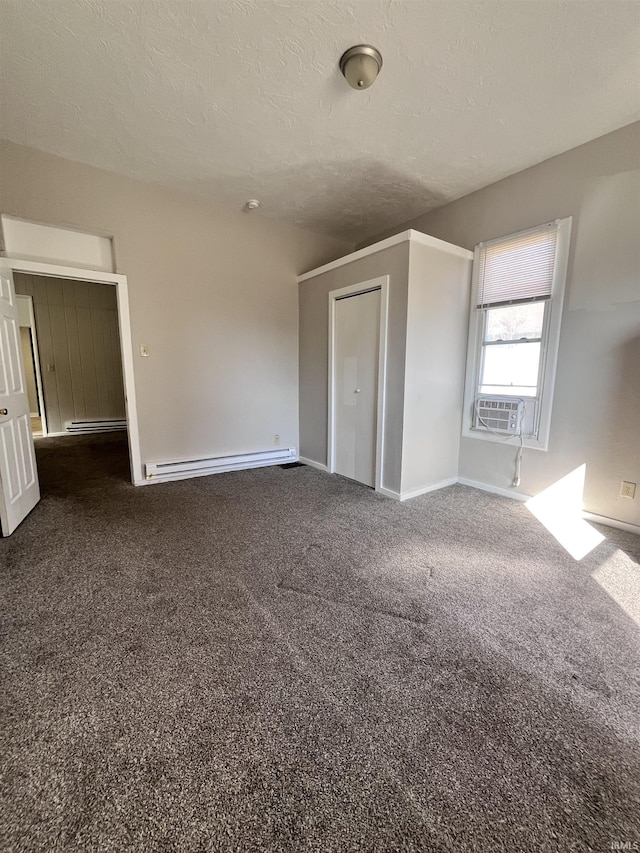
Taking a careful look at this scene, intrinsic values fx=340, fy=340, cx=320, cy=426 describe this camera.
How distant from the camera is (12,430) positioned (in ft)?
8.66

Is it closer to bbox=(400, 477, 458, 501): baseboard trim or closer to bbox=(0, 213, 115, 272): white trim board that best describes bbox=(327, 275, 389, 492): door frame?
bbox=(400, 477, 458, 501): baseboard trim

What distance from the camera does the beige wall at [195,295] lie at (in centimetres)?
299

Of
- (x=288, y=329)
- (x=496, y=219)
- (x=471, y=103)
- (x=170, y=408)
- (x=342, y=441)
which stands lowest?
(x=342, y=441)

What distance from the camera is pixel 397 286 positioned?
3.07m

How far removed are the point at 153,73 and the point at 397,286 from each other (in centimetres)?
217

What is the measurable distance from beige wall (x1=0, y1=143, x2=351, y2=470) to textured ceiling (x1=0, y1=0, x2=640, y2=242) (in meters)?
0.26

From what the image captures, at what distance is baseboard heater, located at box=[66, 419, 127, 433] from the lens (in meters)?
6.34

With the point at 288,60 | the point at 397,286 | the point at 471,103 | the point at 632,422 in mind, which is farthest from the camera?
the point at 397,286

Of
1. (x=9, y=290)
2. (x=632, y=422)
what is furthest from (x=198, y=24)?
(x=632, y=422)

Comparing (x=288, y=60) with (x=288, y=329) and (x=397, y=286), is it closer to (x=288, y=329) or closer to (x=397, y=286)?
(x=397, y=286)

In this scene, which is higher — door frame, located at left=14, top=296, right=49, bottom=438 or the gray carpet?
door frame, located at left=14, top=296, right=49, bottom=438

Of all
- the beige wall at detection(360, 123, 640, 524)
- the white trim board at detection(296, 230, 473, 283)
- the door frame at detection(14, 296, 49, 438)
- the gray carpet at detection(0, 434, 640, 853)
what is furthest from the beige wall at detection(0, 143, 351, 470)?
the door frame at detection(14, 296, 49, 438)

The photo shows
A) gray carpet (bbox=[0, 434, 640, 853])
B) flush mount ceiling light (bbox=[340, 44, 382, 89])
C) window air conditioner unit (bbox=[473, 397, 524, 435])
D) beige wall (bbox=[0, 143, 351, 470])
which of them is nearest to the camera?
gray carpet (bbox=[0, 434, 640, 853])

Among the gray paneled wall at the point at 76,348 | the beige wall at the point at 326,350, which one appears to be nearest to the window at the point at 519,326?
the beige wall at the point at 326,350
